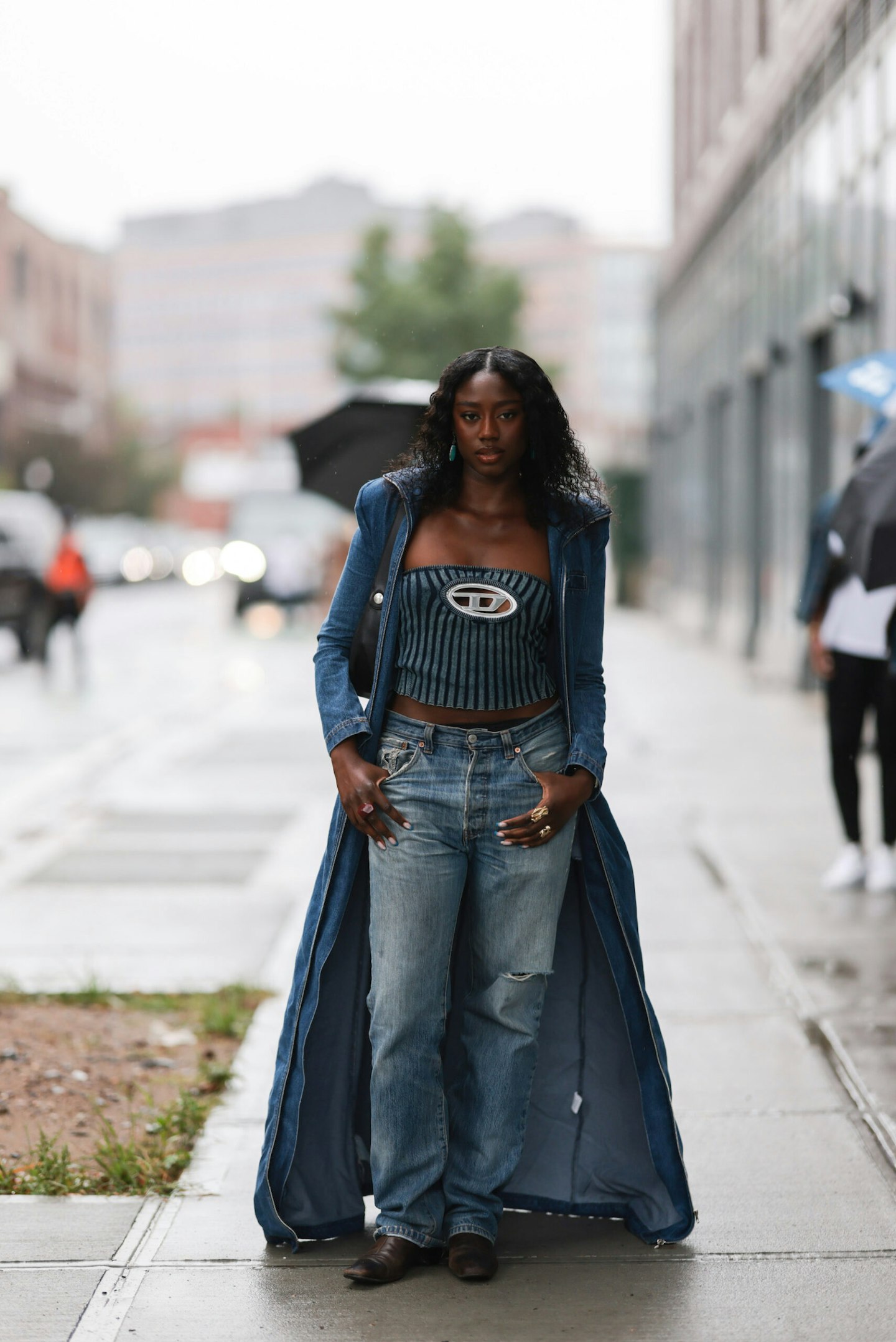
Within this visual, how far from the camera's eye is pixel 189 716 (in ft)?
50.6

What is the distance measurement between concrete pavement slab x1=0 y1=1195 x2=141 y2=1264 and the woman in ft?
1.40

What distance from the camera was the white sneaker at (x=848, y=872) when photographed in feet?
24.3

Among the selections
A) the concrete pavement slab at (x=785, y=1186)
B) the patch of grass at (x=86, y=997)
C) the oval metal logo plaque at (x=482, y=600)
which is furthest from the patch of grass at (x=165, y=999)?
the oval metal logo plaque at (x=482, y=600)

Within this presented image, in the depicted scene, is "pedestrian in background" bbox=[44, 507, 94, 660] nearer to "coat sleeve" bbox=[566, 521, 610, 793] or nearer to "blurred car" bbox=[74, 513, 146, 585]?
"coat sleeve" bbox=[566, 521, 610, 793]

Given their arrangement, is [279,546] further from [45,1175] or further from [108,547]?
[45,1175]

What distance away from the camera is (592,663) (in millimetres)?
3641

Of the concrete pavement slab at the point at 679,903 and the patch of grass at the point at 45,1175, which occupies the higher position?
the patch of grass at the point at 45,1175

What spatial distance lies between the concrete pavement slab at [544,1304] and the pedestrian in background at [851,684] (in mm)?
3736

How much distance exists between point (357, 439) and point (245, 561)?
22497 mm

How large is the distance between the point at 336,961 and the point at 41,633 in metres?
18.0

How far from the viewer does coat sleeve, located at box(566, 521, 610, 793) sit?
11.8 ft

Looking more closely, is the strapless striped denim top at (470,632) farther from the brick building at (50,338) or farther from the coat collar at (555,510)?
the brick building at (50,338)

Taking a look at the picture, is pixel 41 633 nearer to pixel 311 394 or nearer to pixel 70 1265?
pixel 70 1265

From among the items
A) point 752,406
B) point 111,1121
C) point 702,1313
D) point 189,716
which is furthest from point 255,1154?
point 752,406
